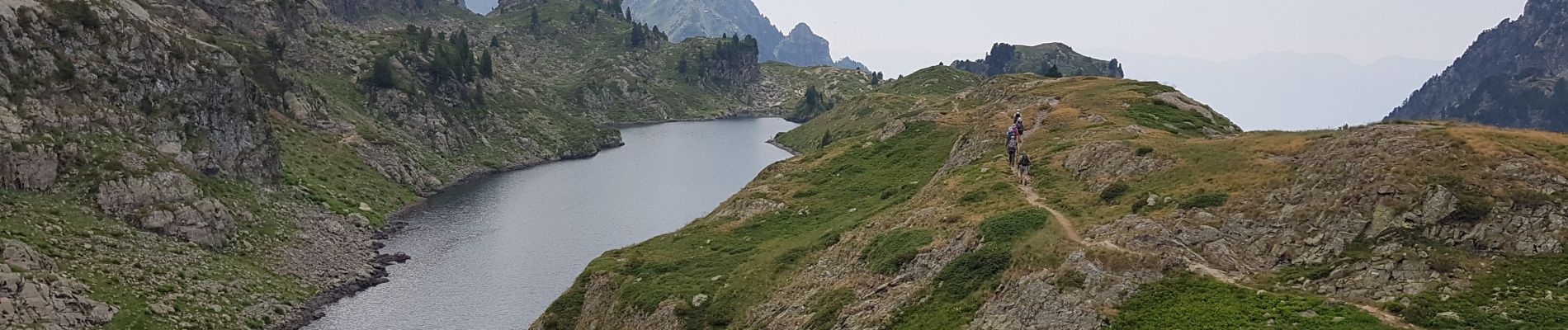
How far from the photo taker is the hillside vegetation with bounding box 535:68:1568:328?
3525 cm

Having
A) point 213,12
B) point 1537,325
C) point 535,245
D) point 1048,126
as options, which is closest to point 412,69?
point 213,12

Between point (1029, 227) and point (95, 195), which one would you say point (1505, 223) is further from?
point (95, 195)

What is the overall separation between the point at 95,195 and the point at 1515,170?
105918 millimetres

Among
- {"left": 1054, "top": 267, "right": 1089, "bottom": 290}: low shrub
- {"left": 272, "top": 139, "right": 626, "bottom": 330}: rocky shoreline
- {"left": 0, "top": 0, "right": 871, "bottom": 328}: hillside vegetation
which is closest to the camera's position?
{"left": 1054, "top": 267, "right": 1089, "bottom": 290}: low shrub

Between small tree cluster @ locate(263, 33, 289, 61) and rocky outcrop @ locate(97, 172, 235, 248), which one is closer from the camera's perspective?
rocky outcrop @ locate(97, 172, 235, 248)

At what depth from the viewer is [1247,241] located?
4241 cm

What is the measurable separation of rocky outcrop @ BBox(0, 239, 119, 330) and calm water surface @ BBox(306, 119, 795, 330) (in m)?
17.9

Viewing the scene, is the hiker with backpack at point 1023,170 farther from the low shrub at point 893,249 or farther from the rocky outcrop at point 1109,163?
the low shrub at point 893,249

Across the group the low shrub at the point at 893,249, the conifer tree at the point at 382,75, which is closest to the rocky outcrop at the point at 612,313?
the low shrub at the point at 893,249

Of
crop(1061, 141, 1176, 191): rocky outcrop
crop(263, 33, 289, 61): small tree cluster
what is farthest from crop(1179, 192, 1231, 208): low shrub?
crop(263, 33, 289, 61): small tree cluster

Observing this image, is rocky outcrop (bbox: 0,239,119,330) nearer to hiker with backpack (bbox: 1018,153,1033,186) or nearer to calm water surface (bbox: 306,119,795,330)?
calm water surface (bbox: 306,119,795,330)

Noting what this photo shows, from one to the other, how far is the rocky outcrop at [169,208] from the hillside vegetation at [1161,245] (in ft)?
140

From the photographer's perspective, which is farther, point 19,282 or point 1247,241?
point 19,282

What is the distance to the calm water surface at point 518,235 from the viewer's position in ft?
289
